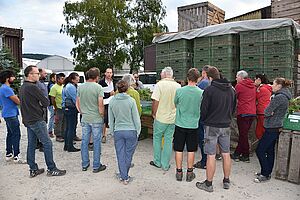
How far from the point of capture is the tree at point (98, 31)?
947 inches

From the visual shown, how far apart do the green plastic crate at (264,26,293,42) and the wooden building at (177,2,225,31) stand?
10.7 ft

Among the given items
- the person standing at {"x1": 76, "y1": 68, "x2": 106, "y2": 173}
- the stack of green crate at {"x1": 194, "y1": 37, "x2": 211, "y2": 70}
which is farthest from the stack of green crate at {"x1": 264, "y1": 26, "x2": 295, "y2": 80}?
the person standing at {"x1": 76, "y1": 68, "x2": 106, "y2": 173}

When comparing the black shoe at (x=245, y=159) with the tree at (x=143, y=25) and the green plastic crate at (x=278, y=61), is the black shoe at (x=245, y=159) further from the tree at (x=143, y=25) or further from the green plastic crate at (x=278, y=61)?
the tree at (x=143, y=25)

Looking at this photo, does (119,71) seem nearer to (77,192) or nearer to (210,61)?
(210,61)

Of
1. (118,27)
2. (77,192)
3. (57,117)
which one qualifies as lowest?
(77,192)

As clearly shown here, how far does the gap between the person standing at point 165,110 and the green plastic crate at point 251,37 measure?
243 centimetres

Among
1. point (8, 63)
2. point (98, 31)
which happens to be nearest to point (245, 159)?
point (8, 63)

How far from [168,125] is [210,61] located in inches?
107

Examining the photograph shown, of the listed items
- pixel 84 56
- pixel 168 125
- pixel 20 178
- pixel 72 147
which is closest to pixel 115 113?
pixel 168 125

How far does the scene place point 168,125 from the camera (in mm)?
4855

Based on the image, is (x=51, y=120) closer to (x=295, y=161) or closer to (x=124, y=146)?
(x=124, y=146)

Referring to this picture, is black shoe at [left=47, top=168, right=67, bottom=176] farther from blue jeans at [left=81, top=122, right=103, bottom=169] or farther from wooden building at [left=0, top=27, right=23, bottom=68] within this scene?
wooden building at [left=0, top=27, right=23, bottom=68]

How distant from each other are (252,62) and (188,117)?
111 inches

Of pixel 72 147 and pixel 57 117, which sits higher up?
pixel 57 117
